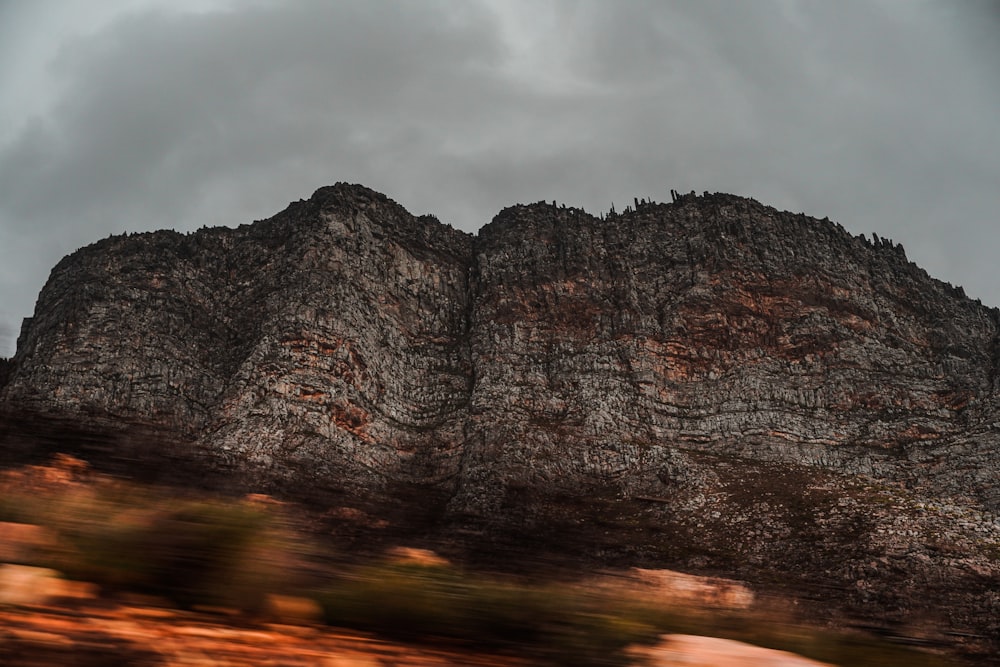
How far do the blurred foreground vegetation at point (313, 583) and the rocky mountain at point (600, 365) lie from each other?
35360 mm

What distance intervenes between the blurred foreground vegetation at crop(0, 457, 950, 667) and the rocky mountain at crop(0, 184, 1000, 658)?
35360mm

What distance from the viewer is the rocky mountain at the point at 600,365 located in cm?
4453

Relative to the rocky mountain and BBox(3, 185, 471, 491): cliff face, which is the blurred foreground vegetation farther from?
BBox(3, 185, 471, 491): cliff face

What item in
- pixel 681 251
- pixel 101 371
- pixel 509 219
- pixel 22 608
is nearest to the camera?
pixel 22 608

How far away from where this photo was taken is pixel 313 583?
4.15 metres

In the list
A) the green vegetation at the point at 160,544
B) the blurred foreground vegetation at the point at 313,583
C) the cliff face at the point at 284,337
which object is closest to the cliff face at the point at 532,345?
the cliff face at the point at 284,337

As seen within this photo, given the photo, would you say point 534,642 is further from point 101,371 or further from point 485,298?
point 485,298

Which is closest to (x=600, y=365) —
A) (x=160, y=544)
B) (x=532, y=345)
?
(x=532, y=345)

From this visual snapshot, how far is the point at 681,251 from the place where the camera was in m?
77.9

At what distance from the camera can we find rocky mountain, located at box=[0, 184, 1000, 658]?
4453 centimetres

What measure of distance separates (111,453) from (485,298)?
232 ft

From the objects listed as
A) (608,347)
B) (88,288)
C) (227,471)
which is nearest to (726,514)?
(608,347)

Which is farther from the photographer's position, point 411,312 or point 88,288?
point 411,312

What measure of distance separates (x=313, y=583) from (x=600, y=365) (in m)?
62.4
